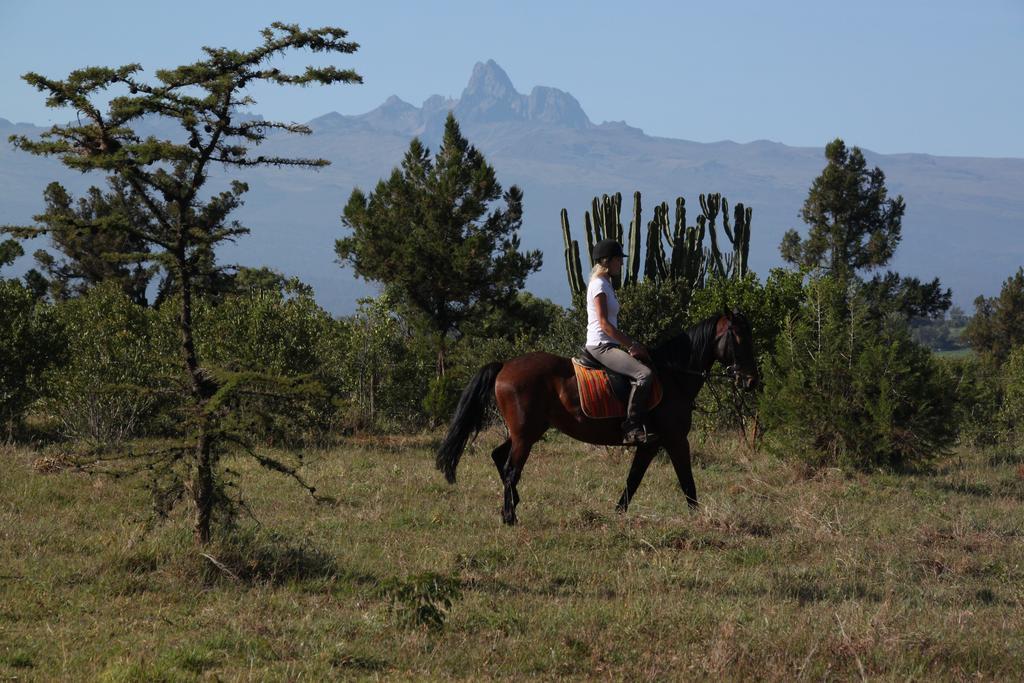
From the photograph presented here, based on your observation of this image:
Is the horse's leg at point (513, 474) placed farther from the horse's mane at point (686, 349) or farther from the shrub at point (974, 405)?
the shrub at point (974, 405)

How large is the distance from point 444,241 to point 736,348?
24.5 m

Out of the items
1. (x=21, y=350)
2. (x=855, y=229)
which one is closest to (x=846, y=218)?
(x=855, y=229)

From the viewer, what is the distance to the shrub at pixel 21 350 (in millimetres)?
17469

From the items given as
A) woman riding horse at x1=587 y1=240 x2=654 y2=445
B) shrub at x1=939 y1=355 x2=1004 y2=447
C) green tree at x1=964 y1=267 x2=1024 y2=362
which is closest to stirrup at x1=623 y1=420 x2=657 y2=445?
woman riding horse at x1=587 y1=240 x2=654 y2=445

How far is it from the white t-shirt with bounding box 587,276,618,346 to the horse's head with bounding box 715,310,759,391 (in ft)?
4.26

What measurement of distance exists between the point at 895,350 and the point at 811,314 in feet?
5.15

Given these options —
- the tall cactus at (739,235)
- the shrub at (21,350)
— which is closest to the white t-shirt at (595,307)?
the shrub at (21,350)

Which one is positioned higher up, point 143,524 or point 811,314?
point 811,314

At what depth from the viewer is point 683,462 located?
1107cm

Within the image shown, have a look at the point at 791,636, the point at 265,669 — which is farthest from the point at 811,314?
the point at 265,669

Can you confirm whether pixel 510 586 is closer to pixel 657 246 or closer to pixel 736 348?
pixel 736 348

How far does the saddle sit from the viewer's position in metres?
10.8

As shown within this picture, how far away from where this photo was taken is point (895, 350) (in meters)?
14.2

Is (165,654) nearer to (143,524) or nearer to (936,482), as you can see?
(143,524)
